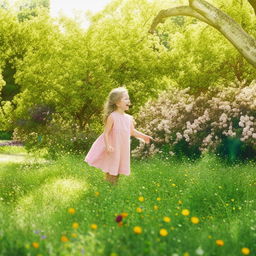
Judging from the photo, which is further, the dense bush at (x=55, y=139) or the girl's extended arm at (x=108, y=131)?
the dense bush at (x=55, y=139)

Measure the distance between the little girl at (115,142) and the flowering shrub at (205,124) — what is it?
468cm

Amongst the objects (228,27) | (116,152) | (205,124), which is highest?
(228,27)

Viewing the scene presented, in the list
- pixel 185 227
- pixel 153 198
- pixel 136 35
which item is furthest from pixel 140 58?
pixel 185 227

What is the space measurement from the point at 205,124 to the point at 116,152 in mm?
5900

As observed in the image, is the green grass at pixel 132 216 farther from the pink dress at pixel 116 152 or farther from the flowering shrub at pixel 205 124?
the flowering shrub at pixel 205 124

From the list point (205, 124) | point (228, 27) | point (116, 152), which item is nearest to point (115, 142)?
point (116, 152)

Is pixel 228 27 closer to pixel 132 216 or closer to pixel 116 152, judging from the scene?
pixel 116 152

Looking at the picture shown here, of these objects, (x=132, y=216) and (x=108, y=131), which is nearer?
(x=132, y=216)

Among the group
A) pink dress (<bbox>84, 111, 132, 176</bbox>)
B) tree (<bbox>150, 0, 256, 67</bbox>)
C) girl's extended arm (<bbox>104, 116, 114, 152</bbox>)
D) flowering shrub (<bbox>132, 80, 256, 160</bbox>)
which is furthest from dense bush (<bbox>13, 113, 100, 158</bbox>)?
girl's extended arm (<bbox>104, 116, 114, 152</bbox>)

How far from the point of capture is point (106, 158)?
7.32m

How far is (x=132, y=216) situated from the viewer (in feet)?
14.8

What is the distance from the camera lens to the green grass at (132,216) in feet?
11.2

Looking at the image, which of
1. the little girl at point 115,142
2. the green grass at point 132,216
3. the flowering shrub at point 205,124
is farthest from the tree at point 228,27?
the little girl at point 115,142

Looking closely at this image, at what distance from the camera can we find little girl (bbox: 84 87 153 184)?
23.6 ft
